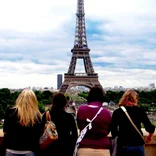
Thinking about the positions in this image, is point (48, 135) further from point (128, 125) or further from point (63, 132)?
point (128, 125)

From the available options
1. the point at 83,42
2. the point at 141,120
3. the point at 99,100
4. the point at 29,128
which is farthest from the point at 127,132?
the point at 83,42

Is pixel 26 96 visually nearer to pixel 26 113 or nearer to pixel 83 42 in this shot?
pixel 26 113

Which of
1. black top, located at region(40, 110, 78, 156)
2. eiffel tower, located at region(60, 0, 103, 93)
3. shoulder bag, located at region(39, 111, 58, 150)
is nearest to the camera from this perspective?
shoulder bag, located at region(39, 111, 58, 150)

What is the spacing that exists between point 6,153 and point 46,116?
76 centimetres

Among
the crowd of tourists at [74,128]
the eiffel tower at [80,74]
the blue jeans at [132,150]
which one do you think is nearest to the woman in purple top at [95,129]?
the crowd of tourists at [74,128]

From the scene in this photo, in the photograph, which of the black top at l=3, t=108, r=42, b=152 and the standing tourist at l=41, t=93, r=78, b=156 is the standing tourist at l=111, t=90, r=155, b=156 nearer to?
the standing tourist at l=41, t=93, r=78, b=156

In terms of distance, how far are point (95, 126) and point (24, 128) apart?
993 millimetres

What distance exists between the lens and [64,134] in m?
5.51

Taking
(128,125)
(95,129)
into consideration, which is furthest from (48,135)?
(128,125)

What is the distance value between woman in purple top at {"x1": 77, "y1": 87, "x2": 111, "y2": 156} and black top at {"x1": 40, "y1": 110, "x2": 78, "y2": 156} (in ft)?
0.52

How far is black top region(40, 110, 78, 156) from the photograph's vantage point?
18.0 feet

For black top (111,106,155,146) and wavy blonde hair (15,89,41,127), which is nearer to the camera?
wavy blonde hair (15,89,41,127)

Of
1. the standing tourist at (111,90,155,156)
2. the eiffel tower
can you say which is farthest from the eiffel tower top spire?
the standing tourist at (111,90,155,156)

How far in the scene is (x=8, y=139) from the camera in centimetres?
529
